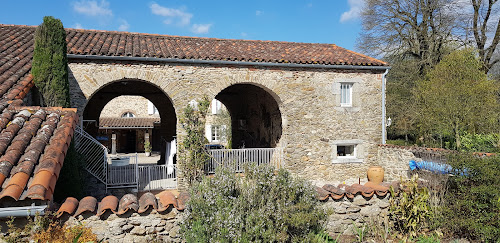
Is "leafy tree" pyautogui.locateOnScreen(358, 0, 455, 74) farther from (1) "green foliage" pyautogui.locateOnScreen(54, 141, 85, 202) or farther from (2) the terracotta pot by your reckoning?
(1) "green foliage" pyautogui.locateOnScreen(54, 141, 85, 202)

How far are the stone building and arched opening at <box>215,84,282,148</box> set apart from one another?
0.46 ft

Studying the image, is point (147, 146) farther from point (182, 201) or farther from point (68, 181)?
point (182, 201)

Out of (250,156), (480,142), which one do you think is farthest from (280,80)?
(480,142)

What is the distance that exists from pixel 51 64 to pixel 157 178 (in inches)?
203

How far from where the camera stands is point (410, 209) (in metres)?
5.28

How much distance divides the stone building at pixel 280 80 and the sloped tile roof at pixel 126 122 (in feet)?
48.0

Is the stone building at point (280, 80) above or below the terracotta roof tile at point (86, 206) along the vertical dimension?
above

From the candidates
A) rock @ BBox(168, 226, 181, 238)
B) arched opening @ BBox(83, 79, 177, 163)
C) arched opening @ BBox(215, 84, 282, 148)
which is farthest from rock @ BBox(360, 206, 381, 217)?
arched opening @ BBox(83, 79, 177, 163)

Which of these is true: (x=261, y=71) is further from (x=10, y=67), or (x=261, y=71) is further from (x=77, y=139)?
(x=10, y=67)

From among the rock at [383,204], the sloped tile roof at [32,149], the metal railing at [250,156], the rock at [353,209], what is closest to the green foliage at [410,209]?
the rock at [383,204]

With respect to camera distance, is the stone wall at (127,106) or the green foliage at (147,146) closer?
the green foliage at (147,146)

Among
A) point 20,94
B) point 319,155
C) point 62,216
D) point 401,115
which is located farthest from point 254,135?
point 62,216

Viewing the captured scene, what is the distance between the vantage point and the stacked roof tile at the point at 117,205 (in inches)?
153

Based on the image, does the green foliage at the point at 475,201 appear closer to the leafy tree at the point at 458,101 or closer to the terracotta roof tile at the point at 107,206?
the terracotta roof tile at the point at 107,206
